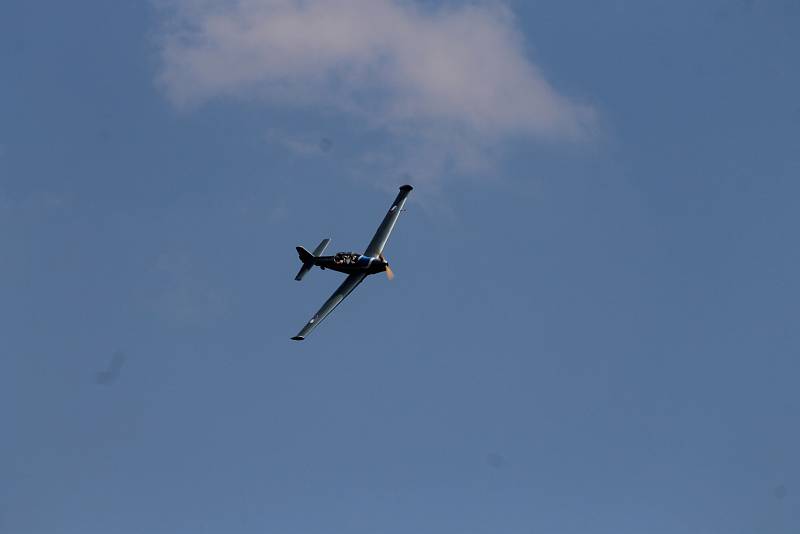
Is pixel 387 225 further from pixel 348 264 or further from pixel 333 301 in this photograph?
pixel 333 301

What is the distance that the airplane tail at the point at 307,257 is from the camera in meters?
161

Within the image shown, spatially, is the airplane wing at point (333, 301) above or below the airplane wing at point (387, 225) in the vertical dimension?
below

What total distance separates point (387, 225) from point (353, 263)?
12.1m

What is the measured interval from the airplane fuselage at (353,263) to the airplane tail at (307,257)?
2020mm

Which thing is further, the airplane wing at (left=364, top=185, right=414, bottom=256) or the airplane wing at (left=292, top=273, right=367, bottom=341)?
the airplane wing at (left=364, top=185, right=414, bottom=256)

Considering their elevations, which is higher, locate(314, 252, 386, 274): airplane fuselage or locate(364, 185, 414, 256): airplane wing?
locate(364, 185, 414, 256): airplane wing

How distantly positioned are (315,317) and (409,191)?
113ft

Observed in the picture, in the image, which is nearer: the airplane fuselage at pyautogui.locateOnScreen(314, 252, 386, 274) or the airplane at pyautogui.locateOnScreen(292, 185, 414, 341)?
the airplane at pyautogui.locateOnScreen(292, 185, 414, 341)

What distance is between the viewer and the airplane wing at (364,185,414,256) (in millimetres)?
160875

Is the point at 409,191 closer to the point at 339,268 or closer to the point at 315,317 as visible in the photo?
the point at 339,268

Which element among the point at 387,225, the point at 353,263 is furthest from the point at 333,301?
the point at 387,225

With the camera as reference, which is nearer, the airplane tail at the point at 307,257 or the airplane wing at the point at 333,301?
the airplane wing at the point at 333,301

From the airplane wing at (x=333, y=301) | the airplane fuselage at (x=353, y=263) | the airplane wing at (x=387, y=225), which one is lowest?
the airplane wing at (x=333, y=301)

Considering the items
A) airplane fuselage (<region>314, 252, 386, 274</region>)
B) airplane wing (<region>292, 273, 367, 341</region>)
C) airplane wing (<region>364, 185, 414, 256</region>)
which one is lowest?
airplane wing (<region>292, 273, 367, 341</region>)
